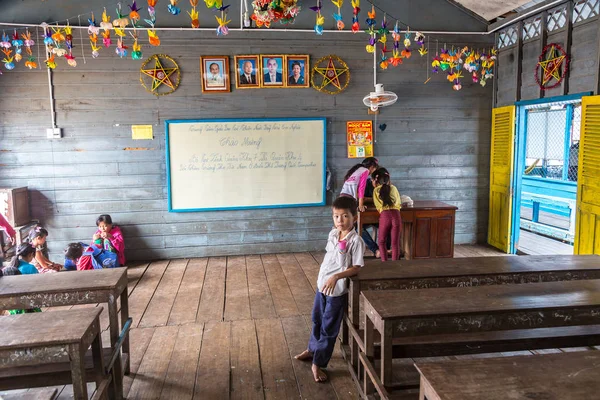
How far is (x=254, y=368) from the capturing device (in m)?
2.93

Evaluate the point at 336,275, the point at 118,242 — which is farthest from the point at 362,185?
the point at 118,242

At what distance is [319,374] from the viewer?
2.77 meters

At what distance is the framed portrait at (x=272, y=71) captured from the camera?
577cm

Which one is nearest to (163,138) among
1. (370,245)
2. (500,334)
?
(370,245)

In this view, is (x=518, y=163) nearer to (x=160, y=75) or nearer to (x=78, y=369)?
(x=160, y=75)

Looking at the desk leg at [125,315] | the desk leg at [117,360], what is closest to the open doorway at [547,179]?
the desk leg at [125,315]

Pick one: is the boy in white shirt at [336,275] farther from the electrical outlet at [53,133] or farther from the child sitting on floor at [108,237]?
the electrical outlet at [53,133]

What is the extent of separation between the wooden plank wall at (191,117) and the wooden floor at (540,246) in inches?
39.0

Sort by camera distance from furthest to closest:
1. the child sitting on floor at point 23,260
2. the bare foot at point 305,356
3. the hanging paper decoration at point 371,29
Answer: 1. the hanging paper decoration at point 371,29
2. the child sitting on floor at point 23,260
3. the bare foot at point 305,356

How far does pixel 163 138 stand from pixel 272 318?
10.1 feet

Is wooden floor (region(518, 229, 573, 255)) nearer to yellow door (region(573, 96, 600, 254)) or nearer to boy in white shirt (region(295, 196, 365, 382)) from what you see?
yellow door (region(573, 96, 600, 254))

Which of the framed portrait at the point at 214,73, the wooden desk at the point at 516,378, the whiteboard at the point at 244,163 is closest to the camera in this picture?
the wooden desk at the point at 516,378

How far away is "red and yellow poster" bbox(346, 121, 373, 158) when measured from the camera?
19.8 feet

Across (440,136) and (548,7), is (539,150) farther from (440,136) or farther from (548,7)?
(548,7)
